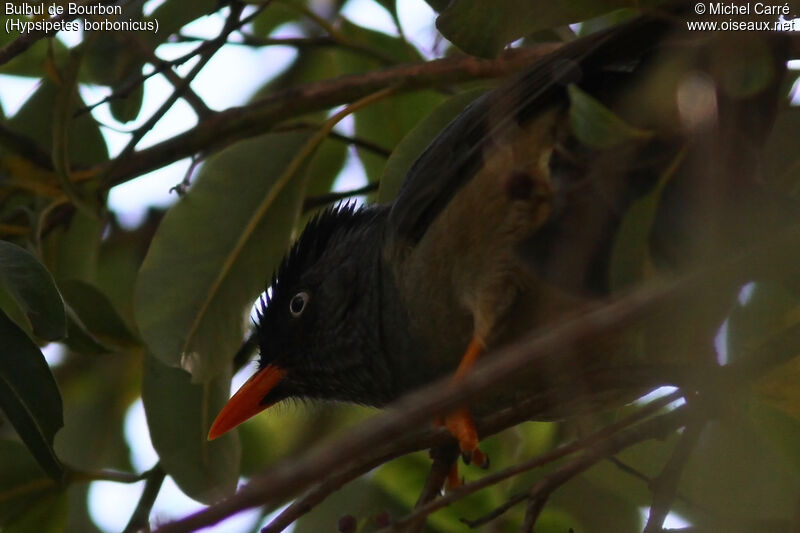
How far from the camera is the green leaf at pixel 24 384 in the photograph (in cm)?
258

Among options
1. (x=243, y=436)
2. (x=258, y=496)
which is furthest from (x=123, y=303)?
(x=258, y=496)

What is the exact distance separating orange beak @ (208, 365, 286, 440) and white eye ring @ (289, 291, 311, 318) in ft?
0.62

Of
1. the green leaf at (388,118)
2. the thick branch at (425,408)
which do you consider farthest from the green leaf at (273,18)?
the thick branch at (425,408)

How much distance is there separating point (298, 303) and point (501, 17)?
1365 mm

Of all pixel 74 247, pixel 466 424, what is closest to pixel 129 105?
pixel 74 247

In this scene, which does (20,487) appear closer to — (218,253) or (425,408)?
(218,253)

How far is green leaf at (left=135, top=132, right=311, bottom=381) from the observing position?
317 centimetres

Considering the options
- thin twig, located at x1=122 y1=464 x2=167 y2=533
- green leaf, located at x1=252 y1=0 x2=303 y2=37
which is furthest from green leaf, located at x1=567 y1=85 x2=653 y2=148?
green leaf, located at x1=252 y1=0 x2=303 y2=37

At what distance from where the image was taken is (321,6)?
4031 mm

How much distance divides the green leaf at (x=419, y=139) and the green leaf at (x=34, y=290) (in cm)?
114

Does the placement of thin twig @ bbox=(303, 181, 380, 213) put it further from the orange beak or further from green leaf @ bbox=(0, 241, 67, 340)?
green leaf @ bbox=(0, 241, 67, 340)

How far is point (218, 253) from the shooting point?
3.33 m

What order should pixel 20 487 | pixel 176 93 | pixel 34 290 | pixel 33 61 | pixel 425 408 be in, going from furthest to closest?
pixel 33 61, pixel 176 93, pixel 20 487, pixel 34 290, pixel 425 408

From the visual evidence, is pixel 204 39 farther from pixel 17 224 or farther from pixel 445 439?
pixel 445 439
